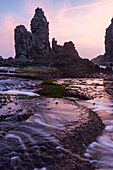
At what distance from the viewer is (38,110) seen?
8.67 m

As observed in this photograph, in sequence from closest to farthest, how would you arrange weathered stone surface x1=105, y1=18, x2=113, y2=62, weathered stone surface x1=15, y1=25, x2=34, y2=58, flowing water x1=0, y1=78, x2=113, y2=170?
flowing water x1=0, y1=78, x2=113, y2=170, weathered stone surface x1=15, y1=25, x2=34, y2=58, weathered stone surface x1=105, y1=18, x2=113, y2=62

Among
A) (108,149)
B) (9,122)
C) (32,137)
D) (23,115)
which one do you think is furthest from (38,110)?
(108,149)

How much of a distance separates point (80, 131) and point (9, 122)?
3.64 m

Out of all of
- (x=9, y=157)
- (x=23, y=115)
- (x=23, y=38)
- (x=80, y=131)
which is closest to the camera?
(x=9, y=157)

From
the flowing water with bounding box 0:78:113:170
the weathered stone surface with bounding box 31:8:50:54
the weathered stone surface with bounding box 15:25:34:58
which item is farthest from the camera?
the weathered stone surface with bounding box 31:8:50:54

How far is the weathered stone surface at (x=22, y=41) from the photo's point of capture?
112688mm

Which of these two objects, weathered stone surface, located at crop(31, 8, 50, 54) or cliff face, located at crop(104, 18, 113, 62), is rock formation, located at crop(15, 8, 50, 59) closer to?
weathered stone surface, located at crop(31, 8, 50, 54)

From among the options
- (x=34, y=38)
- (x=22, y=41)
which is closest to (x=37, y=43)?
(x=34, y=38)

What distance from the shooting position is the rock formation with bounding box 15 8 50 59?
113 m

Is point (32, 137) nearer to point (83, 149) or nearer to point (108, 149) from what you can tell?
point (83, 149)

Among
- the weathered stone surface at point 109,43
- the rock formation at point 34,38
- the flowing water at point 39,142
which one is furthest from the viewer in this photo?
the weathered stone surface at point 109,43

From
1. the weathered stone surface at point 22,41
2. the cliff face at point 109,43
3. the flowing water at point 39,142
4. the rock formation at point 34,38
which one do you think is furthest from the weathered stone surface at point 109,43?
the flowing water at point 39,142

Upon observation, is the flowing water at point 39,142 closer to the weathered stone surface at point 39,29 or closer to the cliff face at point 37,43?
the cliff face at point 37,43

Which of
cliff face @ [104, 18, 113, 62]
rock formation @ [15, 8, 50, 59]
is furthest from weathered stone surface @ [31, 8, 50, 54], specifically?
cliff face @ [104, 18, 113, 62]
